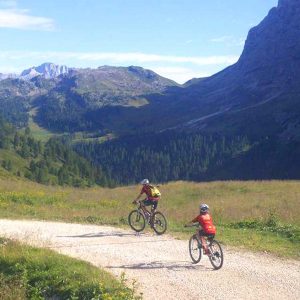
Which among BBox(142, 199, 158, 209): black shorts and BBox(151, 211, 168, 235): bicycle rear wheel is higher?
BBox(142, 199, 158, 209): black shorts

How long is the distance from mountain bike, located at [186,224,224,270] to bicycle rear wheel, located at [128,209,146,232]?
624 cm

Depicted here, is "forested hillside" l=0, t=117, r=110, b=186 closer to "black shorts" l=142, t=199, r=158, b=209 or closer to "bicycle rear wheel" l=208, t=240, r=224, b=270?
"black shorts" l=142, t=199, r=158, b=209

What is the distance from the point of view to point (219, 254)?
14.8 metres

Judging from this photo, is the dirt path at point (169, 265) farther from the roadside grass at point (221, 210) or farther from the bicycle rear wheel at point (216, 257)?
the roadside grass at point (221, 210)

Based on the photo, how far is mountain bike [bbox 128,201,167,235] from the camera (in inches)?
836

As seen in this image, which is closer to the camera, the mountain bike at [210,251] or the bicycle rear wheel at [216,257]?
the bicycle rear wheel at [216,257]

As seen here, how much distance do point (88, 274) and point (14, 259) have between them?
10.6 ft

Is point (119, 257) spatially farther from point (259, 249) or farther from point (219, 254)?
point (259, 249)

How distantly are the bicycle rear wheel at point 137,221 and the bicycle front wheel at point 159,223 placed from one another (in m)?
0.79

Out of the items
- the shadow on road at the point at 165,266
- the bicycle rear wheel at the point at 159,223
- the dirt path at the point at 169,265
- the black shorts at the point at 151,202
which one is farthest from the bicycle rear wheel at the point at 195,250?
the black shorts at the point at 151,202

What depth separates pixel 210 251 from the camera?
15148 mm

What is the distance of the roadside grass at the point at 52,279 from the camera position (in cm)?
1201

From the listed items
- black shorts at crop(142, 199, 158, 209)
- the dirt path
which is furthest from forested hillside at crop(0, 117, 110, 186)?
the dirt path

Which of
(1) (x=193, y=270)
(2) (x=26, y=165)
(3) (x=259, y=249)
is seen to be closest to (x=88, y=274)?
(1) (x=193, y=270)
